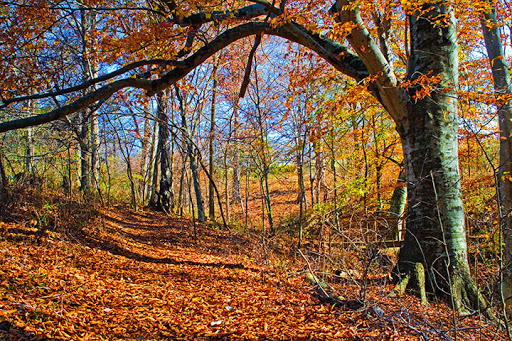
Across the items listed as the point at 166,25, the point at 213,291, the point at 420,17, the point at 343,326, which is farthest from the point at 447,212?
the point at 166,25

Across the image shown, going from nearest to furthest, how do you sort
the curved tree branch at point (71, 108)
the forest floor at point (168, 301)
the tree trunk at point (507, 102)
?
the forest floor at point (168, 301) → the curved tree branch at point (71, 108) → the tree trunk at point (507, 102)

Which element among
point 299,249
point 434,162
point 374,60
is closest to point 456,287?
point 434,162

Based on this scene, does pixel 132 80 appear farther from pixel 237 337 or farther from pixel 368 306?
pixel 368 306

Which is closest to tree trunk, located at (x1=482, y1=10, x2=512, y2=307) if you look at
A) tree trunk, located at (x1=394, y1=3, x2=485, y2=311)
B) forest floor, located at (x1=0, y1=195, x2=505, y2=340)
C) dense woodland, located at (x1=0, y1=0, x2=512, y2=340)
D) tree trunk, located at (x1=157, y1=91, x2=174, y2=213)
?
dense woodland, located at (x1=0, y1=0, x2=512, y2=340)

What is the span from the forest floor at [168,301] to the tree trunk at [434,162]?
0.51 metres

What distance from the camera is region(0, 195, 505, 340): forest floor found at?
2.07 metres

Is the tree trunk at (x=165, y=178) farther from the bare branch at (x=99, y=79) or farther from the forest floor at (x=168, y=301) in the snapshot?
the bare branch at (x=99, y=79)

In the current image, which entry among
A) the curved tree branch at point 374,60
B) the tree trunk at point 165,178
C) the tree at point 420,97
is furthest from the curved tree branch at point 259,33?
the tree trunk at point 165,178

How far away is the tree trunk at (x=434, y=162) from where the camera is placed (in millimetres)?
3455

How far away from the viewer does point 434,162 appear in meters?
3.66

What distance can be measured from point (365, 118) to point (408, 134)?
417cm

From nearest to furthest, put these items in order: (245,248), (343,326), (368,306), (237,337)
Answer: (237,337) → (343,326) → (368,306) → (245,248)

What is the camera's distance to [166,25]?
490 centimetres

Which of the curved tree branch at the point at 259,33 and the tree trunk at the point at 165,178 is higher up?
the curved tree branch at the point at 259,33
